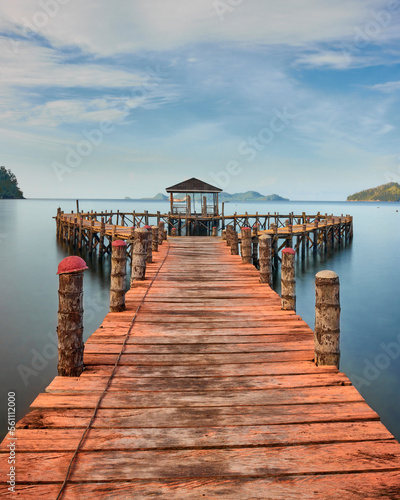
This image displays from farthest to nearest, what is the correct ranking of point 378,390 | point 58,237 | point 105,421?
point 58,237, point 378,390, point 105,421

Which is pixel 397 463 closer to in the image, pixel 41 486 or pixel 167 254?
pixel 41 486

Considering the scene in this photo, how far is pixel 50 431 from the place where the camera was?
3.05 meters

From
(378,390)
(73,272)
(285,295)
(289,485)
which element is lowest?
(378,390)

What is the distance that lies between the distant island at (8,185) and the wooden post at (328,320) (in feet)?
608

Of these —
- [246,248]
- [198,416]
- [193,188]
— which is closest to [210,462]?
[198,416]

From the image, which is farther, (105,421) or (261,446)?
(105,421)

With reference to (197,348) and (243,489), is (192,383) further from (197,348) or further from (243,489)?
(243,489)

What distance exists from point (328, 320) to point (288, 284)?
2477mm

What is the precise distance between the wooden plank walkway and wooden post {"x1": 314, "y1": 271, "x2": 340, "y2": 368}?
0.22 metres

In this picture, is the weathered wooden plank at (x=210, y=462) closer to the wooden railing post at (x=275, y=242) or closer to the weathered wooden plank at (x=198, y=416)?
the weathered wooden plank at (x=198, y=416)

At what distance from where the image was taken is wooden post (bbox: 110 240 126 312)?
6418 mm

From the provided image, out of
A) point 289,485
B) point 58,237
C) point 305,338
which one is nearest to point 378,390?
point 305,338

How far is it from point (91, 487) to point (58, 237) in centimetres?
4411

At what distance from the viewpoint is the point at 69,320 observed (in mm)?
4098
